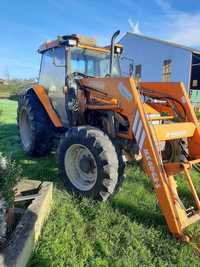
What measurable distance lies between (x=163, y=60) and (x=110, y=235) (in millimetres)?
19177

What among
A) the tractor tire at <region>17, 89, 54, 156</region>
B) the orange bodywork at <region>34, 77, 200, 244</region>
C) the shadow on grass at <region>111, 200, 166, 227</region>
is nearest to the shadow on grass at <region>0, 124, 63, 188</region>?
the tractor tire at <region>17, 89, 54, 156</region>

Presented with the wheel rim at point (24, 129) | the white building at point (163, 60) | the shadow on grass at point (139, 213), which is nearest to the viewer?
the shadow on grass at point (139, 213)

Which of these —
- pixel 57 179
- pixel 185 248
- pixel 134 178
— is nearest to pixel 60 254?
pixel 185 248

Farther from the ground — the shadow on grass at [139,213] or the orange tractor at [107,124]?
the orange tractor at [107,124]

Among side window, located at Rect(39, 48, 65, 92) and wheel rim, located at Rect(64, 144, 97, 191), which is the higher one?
side window, located at Rect(39, 48, 65, 92)

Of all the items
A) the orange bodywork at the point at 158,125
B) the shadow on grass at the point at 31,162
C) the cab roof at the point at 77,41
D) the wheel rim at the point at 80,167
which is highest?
the cab roof at the point at 77,41

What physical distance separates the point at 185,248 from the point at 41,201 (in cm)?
162

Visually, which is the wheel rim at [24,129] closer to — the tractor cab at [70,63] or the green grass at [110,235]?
the tractor cab at [70,63]

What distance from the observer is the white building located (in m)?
19.5

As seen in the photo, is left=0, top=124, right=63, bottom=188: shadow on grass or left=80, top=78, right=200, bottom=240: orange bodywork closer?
left=80, top=78, right=200, bottom=240: orange bodywork

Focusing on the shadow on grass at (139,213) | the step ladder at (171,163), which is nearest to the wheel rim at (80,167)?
the shadow on grass at (139,213)

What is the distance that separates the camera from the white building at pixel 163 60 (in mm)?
19547

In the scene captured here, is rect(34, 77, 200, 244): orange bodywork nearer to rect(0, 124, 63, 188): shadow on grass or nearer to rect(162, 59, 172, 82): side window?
rect(0, 124, 63, 188): shadow on grass

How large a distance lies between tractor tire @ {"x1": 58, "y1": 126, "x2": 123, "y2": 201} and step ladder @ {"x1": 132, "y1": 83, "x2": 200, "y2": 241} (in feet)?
1.66
